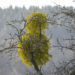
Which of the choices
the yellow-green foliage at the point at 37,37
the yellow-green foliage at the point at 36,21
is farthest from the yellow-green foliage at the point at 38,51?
the yellow-green foliage at the point at 36,21

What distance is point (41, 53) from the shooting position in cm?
934

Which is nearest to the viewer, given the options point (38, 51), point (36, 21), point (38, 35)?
point (36, 21)

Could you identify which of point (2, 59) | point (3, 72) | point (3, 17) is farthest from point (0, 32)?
point (3, 72)

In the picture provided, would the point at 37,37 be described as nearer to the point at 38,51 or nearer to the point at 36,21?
the point at 38,51

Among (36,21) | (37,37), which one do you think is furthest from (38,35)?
(36,21)

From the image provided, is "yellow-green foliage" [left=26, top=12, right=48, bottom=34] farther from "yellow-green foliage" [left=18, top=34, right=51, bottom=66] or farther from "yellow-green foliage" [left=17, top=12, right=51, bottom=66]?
"yellow-green foliage" [left=18, top=34, right=51, bottom=66]

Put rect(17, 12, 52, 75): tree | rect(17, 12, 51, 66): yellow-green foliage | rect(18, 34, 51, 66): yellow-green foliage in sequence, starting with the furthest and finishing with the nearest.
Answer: rect(17, 12, 52, 75): tree → rect(17, 12, 51, 66): yellow-green foliage → rect(18, 34, 51, 66): yellow-green foliage

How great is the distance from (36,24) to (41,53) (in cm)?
184

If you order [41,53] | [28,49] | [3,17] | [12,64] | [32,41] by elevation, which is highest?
[32,41]

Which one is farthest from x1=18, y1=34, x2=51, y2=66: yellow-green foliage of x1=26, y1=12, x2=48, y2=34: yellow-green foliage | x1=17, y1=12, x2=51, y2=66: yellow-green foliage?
x1=26, y1=12, x2=48, y2=34: yellow-green foliage

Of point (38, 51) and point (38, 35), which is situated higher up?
point (38, 35)

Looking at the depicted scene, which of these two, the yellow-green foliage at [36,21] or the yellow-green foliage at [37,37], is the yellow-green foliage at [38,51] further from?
the yellow-green foliage at [36,21]

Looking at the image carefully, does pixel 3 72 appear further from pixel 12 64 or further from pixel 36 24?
pixel 36 24

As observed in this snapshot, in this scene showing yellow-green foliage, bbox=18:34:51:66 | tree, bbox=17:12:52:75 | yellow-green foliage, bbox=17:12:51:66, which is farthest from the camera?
tree, bbox=17:12:52:75
